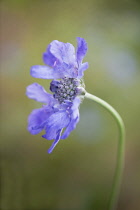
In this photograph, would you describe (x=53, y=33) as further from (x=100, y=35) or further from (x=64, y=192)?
(x=64, y=192)

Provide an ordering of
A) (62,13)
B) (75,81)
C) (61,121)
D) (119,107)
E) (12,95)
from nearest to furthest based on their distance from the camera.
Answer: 1. (61,121)
2. (75,81)
3. (119,107)
4. (12,95)
5. (62,13)

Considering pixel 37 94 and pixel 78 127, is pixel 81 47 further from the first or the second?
pixel 78 127

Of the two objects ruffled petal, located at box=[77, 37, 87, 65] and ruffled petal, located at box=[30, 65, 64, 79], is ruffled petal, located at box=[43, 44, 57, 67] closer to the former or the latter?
ruffled petal, located at box=[30, 65, 64, 79]

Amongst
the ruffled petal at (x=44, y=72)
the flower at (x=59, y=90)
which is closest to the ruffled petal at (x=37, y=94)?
the flower at (x=59, y=90)

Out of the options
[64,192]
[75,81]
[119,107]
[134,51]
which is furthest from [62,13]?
[75,81]

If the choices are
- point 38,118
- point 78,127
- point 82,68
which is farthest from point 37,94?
point 78,127

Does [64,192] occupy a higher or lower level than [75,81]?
lower

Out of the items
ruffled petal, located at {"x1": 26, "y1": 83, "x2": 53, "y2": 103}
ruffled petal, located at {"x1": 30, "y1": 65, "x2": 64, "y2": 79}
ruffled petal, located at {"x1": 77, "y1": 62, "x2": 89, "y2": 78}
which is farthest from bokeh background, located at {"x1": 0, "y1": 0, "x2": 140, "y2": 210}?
ruffled petal, located at {"x1": 77, "y1": 62, "x2": 89, "y2": 78}

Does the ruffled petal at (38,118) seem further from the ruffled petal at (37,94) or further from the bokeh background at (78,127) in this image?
the bokeh background at (78,127)
